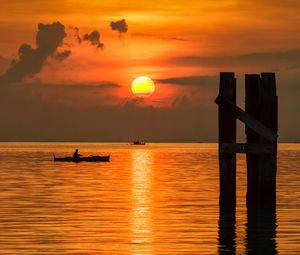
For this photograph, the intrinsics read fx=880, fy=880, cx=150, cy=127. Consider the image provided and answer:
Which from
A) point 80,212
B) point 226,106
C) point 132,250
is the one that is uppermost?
point 226,106

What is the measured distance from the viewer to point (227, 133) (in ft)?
89.5

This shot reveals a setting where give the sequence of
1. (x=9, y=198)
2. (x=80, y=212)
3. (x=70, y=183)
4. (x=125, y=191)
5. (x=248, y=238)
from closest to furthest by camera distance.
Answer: (x=248, y=238)
(x=80, y=212)
(x=9, y=198)
(x=125, y=191)
(x=70, y=183)

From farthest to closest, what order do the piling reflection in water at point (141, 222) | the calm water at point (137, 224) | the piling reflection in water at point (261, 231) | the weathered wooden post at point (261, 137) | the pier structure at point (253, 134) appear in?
1. the weathered wooden post at point (261, 137)
2. the pier structure at point (253, 134)
3. the piling reflection in water at point (141, 222)
4. the calm water at point (137, 224)
5. the piling reflection in water at point (261, 231)

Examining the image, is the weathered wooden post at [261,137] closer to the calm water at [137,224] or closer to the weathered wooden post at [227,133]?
the weathered wooden post at [227,133]

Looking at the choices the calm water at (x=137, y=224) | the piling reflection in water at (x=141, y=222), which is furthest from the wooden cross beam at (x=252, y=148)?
the piling reflection in water at (x=141, y=222)

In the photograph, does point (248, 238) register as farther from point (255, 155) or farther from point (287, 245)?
point (255, 155)

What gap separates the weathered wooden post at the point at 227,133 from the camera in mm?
27297

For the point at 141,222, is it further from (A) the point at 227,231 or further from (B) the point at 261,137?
(B) the point at 261,137

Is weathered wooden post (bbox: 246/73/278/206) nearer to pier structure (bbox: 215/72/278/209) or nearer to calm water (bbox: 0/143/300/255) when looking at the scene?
pier structure (bbox: 215/72/278/209)

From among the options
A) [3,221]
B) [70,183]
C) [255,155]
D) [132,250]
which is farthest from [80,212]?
[70,183]

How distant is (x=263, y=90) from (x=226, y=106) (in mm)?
1341

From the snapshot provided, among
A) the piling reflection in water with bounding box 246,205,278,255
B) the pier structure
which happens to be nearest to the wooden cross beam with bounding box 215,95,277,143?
the pier structure

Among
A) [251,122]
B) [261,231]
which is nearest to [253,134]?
[251,122]

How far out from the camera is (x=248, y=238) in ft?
81.1
